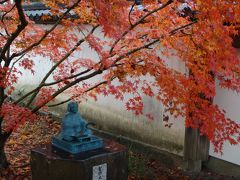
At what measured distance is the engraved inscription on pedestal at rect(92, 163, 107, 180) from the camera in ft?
17.3

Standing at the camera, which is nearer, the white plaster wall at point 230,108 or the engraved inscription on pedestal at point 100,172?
the engraved inscription on pedestal at point 100,172

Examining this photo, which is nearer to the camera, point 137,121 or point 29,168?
point 29,168

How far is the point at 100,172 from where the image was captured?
211 inches

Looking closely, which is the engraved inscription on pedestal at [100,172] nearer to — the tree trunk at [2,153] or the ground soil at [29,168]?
the ground soil at [29,168]

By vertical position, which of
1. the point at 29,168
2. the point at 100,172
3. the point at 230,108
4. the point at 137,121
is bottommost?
the point at 29,168

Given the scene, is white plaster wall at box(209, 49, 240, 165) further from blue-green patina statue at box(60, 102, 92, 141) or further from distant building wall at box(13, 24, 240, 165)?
blue-green patina statue at box(60, 102, 92, 141)

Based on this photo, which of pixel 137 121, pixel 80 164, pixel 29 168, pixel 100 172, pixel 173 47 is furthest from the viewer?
pixel 137 121

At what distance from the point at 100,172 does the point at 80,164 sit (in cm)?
40

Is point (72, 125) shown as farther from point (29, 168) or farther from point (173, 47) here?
point (29, 168)

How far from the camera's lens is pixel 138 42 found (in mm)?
6137

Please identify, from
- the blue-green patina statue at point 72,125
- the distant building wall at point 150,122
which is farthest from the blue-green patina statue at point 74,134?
the distant building wall at point 150,122

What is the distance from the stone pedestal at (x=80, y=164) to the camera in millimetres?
5180

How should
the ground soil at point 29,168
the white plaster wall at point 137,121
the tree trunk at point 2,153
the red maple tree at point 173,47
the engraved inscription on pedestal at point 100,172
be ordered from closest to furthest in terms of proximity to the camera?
the red maple tree at point 173,47, the engraved inscription on pedestal at point 100,172, the tree trunk at point 2,153, the ground soil at point 29,168, the white plaster wall at point 137,121

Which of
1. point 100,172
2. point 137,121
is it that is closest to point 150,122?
point 137,121
